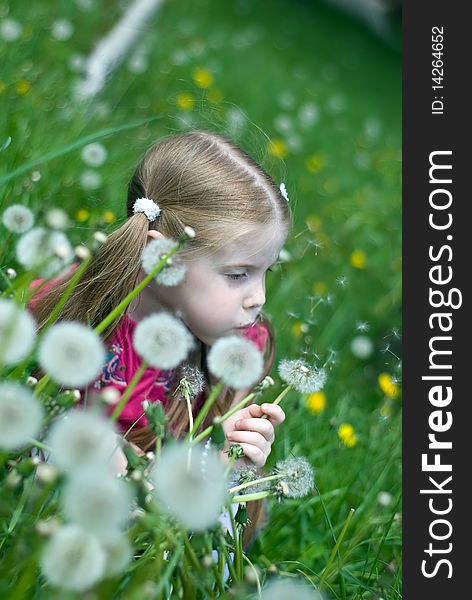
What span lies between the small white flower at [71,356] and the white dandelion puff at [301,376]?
1.43ft

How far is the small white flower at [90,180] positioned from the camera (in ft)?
8.00

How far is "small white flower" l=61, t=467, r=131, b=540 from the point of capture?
0.77 metres

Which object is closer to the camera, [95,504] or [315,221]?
[95,504]

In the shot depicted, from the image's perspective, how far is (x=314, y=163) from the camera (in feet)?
14.3

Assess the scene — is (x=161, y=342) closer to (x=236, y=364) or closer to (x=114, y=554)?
(x=236, y=364)

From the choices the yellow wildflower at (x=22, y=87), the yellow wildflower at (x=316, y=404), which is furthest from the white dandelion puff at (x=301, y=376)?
the yellow wildflower at (x=22, y=87)

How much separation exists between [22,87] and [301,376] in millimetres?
1869

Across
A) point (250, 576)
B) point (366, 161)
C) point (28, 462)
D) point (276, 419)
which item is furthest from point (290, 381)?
point (366, 161)

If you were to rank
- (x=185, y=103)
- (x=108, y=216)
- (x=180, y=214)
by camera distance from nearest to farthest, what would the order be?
(x=180, y=214) < (x=108, y=216) < (x=185, y=103)

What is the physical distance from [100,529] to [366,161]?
4.89 m

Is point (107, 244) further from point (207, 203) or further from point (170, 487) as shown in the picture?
point (170, 487)

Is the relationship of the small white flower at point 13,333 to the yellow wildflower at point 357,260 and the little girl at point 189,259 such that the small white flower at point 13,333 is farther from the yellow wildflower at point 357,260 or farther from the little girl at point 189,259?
the yellow wildflower at point 357,260

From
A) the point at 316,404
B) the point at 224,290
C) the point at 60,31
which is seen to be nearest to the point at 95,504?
the point at 224,290

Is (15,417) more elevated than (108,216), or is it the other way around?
(15,417)
